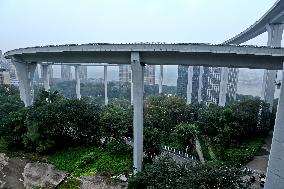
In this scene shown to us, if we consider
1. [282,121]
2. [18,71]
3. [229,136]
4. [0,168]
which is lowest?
[0,168]

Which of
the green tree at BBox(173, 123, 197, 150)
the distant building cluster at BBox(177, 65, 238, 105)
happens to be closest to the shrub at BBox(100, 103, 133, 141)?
the green tree at BBox(173, 123, 197, 150)

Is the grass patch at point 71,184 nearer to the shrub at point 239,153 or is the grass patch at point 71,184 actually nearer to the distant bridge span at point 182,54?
the distant bridge span at point 182,54

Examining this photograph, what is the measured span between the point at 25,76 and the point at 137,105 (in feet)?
62.7

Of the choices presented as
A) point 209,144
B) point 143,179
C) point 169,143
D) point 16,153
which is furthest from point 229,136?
point 16,153

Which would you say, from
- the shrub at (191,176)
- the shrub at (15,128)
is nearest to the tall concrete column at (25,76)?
the shrub at (15,128)

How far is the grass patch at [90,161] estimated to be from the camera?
907 inches

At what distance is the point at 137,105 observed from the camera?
21.7 m

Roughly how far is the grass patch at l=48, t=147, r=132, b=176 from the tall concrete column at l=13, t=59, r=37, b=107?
1259cm

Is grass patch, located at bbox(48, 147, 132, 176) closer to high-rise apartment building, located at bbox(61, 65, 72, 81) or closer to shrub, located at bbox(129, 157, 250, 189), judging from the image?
shrub, located at bbox(129, 157, 250, 189)

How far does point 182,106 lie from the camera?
37469mm

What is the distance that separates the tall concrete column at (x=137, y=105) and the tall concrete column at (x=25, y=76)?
18.7 metres

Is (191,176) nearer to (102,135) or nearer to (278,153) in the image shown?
(278,153)

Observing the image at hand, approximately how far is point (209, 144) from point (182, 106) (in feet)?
28.3

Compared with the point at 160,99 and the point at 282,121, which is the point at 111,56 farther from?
the point at 160,99
